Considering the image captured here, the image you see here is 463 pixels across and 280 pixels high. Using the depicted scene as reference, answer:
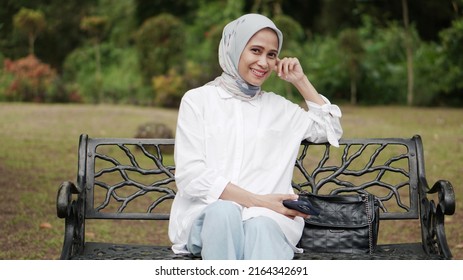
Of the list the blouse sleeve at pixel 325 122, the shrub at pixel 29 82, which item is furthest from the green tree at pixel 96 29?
the blouse sleeve at pixel 325 122

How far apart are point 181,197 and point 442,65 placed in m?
10.2

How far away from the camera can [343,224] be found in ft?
10.3

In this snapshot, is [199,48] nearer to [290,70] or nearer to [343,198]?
[290,70]

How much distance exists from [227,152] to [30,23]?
45.3 feet

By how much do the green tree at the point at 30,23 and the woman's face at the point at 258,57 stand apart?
1324 cm

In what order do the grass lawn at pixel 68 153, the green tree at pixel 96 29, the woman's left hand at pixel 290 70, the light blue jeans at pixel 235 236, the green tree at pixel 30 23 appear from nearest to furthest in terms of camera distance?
the light blue jeans at pixel 235 236, the woman's left hand at pixel 290 70, the grass lawn at pixel 68 153, the green tree at pixel 30 23, the green tree at pixel 96 29

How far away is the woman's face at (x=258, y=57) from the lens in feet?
10.3

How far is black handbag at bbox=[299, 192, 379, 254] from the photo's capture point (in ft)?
10.3

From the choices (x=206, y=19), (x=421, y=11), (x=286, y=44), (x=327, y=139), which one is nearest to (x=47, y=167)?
(x=327, y=139)

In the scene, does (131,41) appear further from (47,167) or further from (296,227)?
(296,227)

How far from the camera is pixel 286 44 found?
13.6 m

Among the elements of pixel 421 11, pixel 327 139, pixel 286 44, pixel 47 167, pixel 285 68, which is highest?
pixel 421 11

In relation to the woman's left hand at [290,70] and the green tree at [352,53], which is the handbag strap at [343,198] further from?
the green tree at [352,53]

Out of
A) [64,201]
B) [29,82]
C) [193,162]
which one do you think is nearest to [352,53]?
[29,82]
